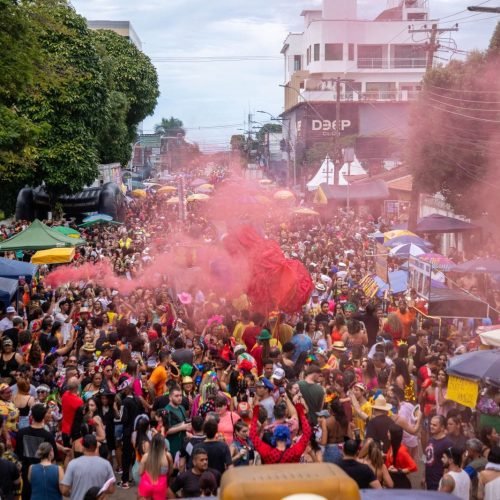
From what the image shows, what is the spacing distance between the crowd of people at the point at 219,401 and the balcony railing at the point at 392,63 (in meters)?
69.3

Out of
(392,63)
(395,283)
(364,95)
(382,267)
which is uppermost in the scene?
(392,63)

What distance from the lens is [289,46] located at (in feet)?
313

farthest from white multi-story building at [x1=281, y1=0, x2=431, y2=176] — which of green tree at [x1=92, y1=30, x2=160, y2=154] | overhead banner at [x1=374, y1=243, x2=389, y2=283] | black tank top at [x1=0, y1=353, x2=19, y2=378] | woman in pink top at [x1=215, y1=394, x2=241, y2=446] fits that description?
woman in pink top at [x1=215, y1=394, x2=241, y2=446]

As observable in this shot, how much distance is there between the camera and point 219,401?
26.9 feet

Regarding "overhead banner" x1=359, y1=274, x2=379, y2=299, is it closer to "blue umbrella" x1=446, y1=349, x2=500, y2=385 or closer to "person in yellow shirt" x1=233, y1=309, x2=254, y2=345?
"person in yellow shirt" x1=233, y1=309, x2=254, y2=345

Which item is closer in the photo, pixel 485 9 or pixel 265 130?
pixel 485 9

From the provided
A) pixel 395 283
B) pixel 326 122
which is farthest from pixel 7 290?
pixel 326 122

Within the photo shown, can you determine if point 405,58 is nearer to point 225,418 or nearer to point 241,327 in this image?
point 241,327

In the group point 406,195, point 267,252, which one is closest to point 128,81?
point 406,195

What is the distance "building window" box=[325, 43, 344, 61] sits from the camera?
271ft

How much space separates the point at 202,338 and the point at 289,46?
86.0 meters

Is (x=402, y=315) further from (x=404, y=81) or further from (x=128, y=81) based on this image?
(x=404, y=81)

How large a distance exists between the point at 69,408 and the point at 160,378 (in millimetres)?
1447

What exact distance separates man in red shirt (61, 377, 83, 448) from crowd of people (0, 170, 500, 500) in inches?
0.5
